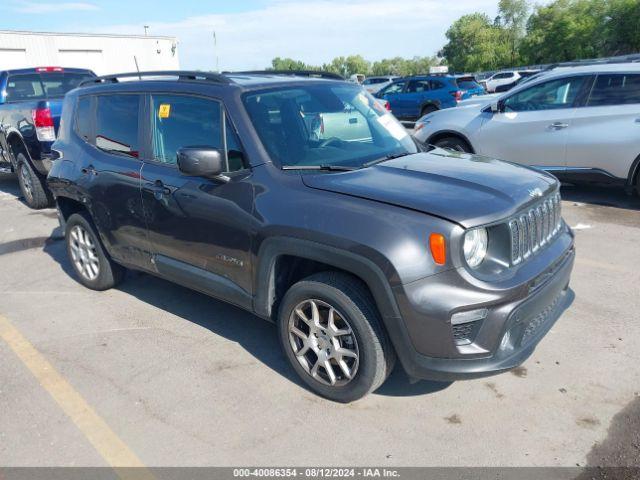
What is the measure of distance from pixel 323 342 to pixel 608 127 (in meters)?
5.36

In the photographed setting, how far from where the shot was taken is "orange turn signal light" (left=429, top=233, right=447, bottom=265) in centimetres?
265

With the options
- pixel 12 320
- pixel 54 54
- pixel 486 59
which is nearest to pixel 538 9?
pixel 486 59

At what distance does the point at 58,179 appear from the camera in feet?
16.2

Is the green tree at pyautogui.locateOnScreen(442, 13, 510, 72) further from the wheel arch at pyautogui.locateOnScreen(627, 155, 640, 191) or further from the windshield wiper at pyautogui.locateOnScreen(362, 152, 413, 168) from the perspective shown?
the windshield wiper at pyautogui.locateOnScreen(362, 152, 413, 168)

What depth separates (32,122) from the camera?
761 centimetres

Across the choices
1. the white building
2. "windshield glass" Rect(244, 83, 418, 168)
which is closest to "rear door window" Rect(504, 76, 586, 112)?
"windshield glass" Rect(244, 83, 418, 168)

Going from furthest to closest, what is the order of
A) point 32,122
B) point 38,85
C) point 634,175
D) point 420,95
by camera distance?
point 420,95
point 38,85
point 32,122
point 634,175

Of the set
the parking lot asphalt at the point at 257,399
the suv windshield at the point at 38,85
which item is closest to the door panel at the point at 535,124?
the parking lot asphalt at the point at 257,399

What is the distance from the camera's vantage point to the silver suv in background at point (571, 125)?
21.7 feet

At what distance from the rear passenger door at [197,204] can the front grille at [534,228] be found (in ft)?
4.91

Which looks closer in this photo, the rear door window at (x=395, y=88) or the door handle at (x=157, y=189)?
the door handle at (x=157, y=189)

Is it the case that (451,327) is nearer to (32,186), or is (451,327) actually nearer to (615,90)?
(615,90)

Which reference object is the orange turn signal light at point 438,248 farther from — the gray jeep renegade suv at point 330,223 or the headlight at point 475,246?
the headlight at point 475,246

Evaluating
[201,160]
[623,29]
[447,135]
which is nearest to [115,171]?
[201,160]
